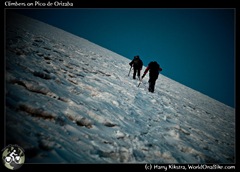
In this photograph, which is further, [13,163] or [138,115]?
[138,115]

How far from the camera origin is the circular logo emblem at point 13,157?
2.33 meters

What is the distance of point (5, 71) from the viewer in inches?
150

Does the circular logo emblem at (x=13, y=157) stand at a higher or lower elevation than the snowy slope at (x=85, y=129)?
lower

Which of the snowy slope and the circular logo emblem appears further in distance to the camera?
the snowy slope

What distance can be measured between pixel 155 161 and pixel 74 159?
200cm

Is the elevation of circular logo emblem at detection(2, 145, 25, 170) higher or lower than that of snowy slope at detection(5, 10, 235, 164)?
lower

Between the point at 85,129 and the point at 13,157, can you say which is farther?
the point at 85,129

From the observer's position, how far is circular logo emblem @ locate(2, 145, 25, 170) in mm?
2330

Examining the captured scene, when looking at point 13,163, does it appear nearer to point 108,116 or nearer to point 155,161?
point 108,116

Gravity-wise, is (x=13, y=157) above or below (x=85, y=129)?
below

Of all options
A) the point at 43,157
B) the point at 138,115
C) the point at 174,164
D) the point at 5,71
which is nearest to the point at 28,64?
the point at 5,71

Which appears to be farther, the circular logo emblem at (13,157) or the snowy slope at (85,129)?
the snowy slope at (85,129)

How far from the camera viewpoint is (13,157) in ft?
8.30

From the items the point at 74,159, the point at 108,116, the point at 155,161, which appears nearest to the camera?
the point at 74,159
